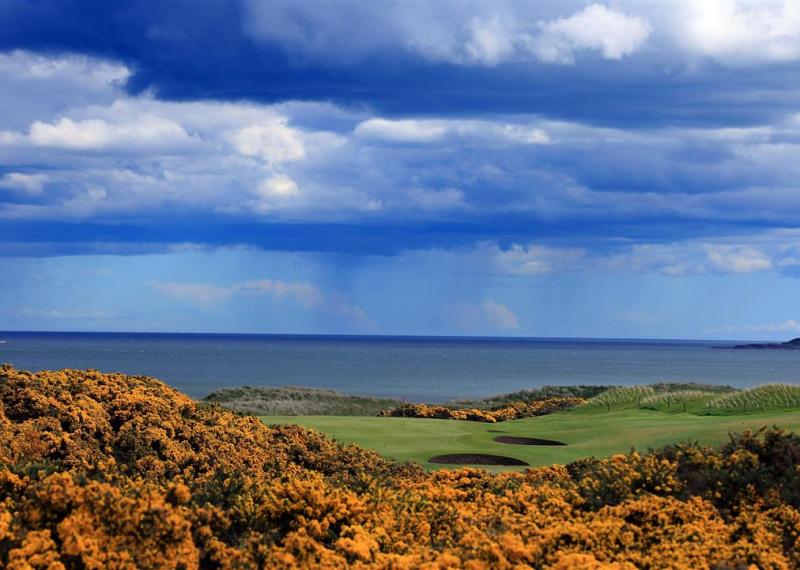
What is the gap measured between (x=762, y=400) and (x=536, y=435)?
11235 mm

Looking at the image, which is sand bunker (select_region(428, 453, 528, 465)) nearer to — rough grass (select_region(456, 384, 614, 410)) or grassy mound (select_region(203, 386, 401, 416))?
grassy mound (select_region(203, 386, 401, 416))

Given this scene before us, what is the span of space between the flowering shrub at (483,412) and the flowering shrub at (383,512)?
22.5 meters

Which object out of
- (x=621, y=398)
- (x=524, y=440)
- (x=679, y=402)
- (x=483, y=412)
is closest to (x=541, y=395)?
(x=621, y=398)

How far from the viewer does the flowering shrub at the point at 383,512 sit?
28.8ft

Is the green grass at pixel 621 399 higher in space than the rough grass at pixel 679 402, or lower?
lower

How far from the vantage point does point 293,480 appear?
36.4 ft

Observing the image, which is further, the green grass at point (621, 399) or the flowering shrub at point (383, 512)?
the green grass at point (621, 399)

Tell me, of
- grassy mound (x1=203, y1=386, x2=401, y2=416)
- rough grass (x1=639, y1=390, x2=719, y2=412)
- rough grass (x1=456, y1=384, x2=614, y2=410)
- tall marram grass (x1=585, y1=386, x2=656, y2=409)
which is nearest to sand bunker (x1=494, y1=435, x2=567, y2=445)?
rough grass (x1=639, y1=390, x2=719, y2=412)

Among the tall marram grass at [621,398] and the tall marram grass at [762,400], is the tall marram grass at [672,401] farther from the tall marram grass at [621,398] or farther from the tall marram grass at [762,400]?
the tall marram grass at [621,398]

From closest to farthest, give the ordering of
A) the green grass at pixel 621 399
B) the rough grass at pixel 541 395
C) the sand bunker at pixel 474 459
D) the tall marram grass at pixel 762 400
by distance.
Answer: the sand bunker at pixel 474 459 → the tall marram grass at pixel 762 400 → the green grass at pixel 621 399 → the rough grass at pixel 541 395

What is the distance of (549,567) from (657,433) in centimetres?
1730

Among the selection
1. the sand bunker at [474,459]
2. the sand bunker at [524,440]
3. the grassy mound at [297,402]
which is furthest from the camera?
the grassy mound at [297,402]

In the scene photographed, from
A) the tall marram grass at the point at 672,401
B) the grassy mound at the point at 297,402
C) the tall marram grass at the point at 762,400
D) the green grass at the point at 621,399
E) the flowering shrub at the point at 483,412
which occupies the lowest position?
the grassy mound at the point at 297,402

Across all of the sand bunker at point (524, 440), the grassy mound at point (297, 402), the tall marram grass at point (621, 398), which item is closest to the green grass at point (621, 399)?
the tall marram grass at point (621, 398)
